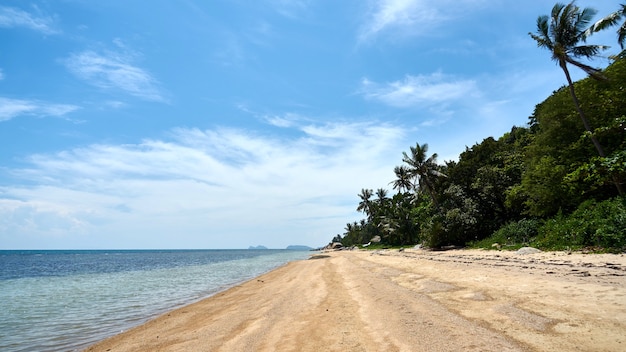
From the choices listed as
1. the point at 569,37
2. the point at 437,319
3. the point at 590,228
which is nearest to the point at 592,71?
the point at 569,37

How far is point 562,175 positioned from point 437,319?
22455 mm

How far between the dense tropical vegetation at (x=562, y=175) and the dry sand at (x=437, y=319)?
6.97 metres

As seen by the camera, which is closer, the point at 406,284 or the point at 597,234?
the point at 406,284

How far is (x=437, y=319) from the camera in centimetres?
721

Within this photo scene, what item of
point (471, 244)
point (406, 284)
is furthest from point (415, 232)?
point (406, 284)

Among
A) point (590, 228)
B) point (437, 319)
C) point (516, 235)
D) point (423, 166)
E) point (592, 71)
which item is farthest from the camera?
point (423, 166)

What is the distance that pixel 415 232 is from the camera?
56.8 meters

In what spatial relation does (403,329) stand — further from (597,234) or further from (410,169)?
(410,169)

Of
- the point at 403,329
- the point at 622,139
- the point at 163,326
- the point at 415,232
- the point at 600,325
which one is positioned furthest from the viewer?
the point at 415,232

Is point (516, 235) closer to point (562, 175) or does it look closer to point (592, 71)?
point (562, 175)

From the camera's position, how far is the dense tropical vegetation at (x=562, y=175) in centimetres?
1875

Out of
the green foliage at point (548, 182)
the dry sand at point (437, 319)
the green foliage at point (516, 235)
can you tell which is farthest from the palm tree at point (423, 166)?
the dry sand at point (437, 319)

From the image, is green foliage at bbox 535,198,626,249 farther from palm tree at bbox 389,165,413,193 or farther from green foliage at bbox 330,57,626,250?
palm tree at bbox 389,165,413,193

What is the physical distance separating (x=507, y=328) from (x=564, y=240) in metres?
17.2
